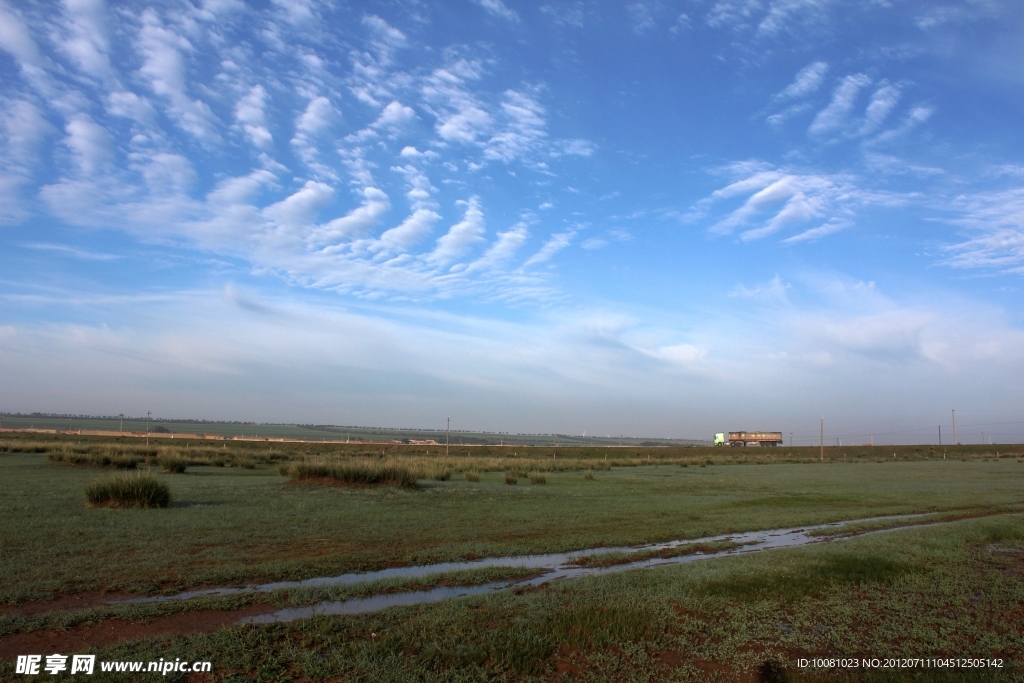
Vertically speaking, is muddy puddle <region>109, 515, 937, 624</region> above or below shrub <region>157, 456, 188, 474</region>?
above

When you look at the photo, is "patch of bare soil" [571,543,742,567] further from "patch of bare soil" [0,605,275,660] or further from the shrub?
the shrub

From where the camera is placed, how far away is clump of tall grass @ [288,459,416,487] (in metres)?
25.9

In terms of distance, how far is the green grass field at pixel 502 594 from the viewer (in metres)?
6.29

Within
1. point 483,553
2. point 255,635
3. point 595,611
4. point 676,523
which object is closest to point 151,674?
point 255,635

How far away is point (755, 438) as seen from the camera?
14425 cm

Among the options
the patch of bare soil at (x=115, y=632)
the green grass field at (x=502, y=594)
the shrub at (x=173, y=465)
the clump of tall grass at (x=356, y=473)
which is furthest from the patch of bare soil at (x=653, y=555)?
the shrub at (x=173, y=465)

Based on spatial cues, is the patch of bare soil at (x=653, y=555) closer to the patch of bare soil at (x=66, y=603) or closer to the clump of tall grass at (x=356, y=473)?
the patch of bare soil at (x=66, y=603)

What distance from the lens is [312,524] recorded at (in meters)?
15.3

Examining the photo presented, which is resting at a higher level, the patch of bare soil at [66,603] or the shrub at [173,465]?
the patch of bare soil at [66,603]

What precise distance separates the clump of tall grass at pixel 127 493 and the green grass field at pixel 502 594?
17.1 inches

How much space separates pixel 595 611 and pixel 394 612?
2.54m

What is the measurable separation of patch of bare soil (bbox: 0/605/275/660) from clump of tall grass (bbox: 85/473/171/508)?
418 inches

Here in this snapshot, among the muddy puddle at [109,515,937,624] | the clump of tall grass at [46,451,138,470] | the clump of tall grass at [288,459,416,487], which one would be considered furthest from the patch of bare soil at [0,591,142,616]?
the clump of tall grass at [46,451,138,470]

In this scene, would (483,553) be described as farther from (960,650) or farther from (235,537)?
(960,650)
